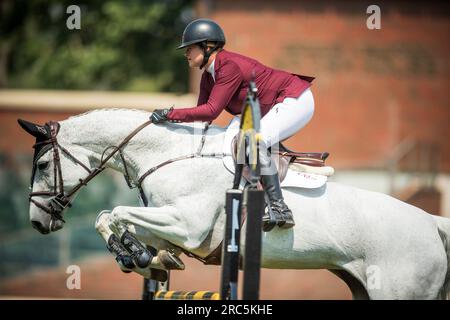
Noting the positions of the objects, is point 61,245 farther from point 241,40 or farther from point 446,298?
point 446,298

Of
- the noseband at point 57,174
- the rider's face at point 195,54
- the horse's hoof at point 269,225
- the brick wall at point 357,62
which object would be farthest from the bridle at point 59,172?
the brick wall at point 357,62

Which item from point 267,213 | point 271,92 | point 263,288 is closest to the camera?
point 267,213

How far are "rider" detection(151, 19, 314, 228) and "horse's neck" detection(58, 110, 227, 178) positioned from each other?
0.53 ft

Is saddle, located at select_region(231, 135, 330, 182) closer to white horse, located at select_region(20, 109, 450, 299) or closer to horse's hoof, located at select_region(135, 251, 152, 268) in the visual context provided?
white horse, located at select_region(20, 109, 450, 299)

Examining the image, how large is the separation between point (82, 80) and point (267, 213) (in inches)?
782

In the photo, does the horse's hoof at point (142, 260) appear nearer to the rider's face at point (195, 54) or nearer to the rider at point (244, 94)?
the rider at point (244, 94)

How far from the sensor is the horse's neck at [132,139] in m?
6.55

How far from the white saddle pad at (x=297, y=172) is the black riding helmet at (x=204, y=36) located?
2.01ft

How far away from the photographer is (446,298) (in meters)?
6.61

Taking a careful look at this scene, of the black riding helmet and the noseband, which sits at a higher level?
the black riding helmet

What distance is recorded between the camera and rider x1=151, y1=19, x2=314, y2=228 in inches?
245

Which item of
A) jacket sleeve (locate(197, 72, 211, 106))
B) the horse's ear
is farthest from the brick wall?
the horse's ear
